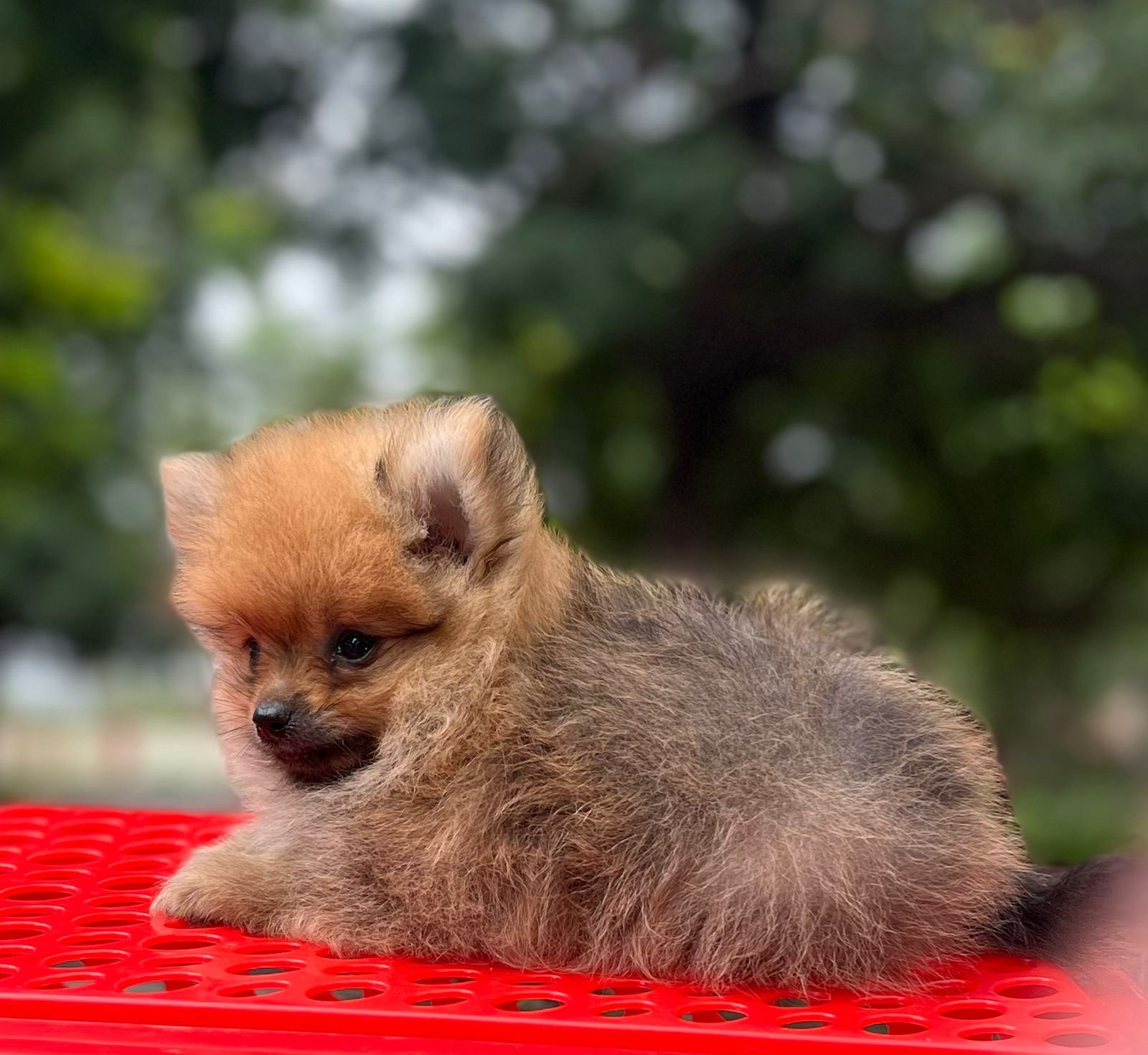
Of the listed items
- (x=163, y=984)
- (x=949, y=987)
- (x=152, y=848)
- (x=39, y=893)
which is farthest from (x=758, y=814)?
(x=152, y=848)

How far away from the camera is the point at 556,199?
17.4ft

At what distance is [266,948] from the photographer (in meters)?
1.86

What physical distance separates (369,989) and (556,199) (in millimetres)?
4079

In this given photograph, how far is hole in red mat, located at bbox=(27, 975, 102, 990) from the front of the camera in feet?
5.27

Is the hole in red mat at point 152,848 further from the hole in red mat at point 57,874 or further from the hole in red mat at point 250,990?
the hole in red mat at point 250,990

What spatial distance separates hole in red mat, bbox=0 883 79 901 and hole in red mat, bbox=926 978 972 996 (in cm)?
132

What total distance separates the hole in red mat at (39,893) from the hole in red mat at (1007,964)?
1.41 meters

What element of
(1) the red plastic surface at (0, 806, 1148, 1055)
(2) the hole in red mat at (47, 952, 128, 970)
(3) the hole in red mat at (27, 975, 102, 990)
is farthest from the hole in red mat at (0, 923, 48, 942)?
(3) the hole in red mat at (27, 975, 102, 990)

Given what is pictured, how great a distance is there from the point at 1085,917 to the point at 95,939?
141 centimetres

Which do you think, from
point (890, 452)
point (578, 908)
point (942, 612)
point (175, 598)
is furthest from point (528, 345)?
point (578, 908)

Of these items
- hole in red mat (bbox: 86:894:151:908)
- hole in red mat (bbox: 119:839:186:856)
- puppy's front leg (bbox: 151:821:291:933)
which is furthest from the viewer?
hole in red mat (bbox: 119:839:186:856)

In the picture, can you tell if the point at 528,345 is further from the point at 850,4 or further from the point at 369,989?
the point at 369,989

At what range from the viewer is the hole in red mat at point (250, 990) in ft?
5.29

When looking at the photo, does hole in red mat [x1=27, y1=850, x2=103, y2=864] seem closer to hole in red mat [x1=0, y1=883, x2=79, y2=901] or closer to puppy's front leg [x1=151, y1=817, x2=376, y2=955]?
hole in red mat [x1=0, y1=883, x2=79, y2=901]
